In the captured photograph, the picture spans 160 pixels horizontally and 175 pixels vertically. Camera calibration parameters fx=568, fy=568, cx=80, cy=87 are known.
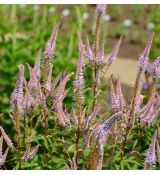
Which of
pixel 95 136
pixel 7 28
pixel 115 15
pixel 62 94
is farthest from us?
pixel 115 15

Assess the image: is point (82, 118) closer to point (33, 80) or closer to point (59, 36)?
point (33, 80)

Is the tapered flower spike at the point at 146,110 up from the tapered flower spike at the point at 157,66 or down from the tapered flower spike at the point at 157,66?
down

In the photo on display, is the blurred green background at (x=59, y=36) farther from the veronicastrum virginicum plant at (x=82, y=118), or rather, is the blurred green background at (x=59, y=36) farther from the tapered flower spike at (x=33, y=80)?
the tapered flower spike at (x=33, y=80)

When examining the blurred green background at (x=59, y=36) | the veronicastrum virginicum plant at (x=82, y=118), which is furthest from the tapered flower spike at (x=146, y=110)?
the blurred green background at (x=59, y=36)

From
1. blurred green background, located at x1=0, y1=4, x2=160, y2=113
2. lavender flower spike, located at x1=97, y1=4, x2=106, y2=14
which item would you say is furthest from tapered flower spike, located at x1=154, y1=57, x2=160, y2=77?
lavender flower spike, located at x1=97, y1=4, x2=106, y2=14

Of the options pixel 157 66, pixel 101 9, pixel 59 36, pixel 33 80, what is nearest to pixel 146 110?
pixel 157 66

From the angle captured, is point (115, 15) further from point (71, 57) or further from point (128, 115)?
point (128, 115)
